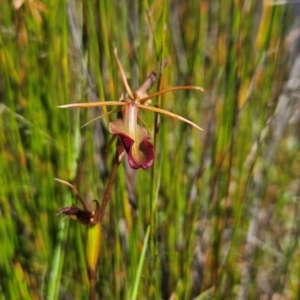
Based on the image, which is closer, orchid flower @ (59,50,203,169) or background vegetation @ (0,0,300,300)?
orchid flower @ (59,50,203,169)

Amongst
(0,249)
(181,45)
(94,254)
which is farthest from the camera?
(181,45)

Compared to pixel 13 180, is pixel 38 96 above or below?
above

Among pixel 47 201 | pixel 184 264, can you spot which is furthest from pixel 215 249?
pixel 47 201

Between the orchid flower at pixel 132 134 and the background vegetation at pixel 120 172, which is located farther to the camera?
the background vegetation at pixel 120 172

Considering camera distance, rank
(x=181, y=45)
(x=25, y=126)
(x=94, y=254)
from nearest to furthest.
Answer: (x=94, y=254) < (x=25, y=126) < (x=181, y=45)

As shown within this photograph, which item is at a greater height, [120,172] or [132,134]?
[132,134]

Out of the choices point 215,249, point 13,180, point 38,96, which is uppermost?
point 38,96

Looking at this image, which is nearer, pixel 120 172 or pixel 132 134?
pixel 132 134

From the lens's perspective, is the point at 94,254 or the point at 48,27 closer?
the point at 94,254

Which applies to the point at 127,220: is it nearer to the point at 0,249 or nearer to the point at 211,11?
the point at 0,249
